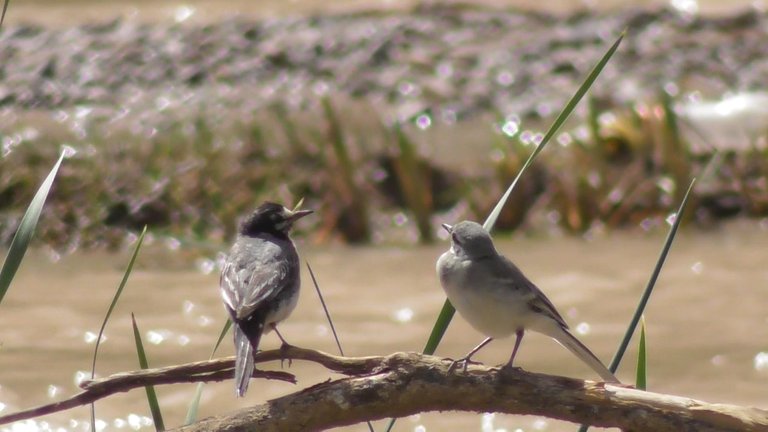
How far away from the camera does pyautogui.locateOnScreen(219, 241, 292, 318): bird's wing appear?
3896 mm

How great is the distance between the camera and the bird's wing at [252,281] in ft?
12.8

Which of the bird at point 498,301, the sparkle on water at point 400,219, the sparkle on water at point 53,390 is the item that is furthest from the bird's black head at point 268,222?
the sparkle on water at point 400,219

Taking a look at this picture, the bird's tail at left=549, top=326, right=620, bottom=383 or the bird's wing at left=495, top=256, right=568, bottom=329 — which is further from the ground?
the bird's wing at left=495, top=256, right=568, bottom=329

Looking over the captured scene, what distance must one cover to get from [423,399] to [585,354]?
553mm

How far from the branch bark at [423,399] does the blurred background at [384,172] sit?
8.80ft

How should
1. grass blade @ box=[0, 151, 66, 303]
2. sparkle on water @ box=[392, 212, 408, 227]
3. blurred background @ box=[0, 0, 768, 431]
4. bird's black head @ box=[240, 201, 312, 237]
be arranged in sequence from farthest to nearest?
sparkle on water @ box=[392, 212, 408, 227]
blurred background @ box=[0, 0, 768, 431]
bird's black head @ box=[240, 201, 312, 237]
grass blade @ box=[0, 151, 66, 303]

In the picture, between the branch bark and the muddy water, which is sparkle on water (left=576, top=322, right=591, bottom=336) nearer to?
the muddy water

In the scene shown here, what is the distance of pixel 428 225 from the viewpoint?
909 centimetres

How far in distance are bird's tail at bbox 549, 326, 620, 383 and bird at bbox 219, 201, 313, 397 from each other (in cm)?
80

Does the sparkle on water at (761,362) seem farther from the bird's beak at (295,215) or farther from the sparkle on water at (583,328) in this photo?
the bird's beak at (295,215)

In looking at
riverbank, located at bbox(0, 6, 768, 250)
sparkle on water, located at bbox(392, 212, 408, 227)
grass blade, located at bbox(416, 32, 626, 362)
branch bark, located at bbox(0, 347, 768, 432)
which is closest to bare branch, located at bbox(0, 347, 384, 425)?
branch bark, located at bbox(0, 347, 768, 432)

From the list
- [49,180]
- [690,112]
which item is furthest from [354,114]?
[49,180]

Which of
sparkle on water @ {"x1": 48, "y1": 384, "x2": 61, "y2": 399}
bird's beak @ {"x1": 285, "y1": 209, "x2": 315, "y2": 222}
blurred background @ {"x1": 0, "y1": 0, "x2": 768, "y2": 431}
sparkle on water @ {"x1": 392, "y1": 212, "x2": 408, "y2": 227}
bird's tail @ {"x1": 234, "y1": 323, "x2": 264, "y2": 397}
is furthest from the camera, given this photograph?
sparkle on water @ {"x1": 392, "y1": 212, "x2": 408, "y2": 227}

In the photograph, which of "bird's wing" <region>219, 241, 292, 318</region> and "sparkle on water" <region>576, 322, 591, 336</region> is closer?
"bird's wing" <region>219, 241, 292, 318</region>
